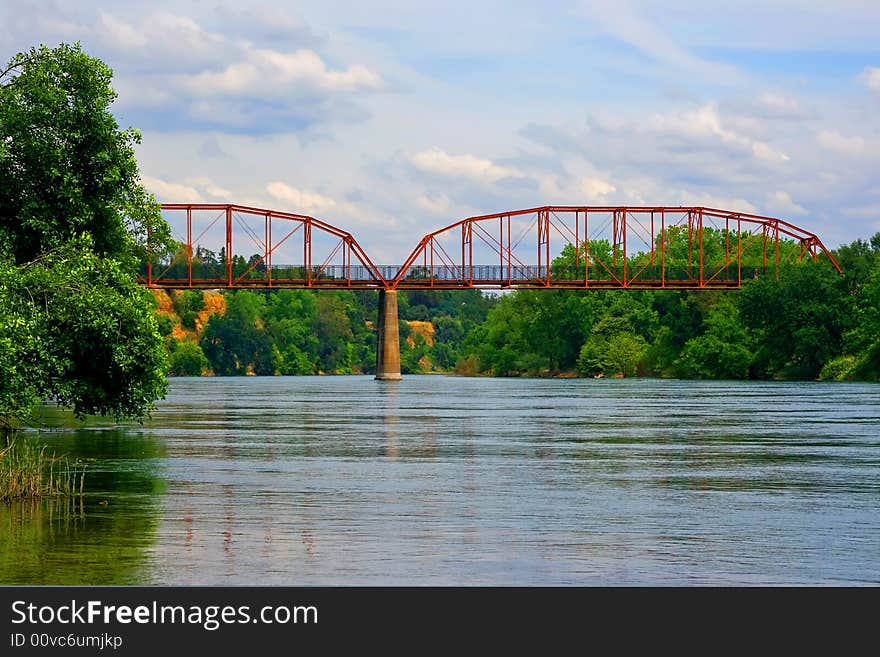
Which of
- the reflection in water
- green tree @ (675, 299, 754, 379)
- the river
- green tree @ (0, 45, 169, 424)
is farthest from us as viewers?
green tree @ (675, 299, 754, 379)

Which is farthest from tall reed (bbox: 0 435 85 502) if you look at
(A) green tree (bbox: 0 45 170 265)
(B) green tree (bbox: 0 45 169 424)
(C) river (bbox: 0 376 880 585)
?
(A) green tree (bbox: 0 45 170 265)

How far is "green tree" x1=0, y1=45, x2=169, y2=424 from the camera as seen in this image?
4203 centimetres

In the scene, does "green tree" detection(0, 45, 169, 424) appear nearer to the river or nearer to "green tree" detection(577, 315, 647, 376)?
the river

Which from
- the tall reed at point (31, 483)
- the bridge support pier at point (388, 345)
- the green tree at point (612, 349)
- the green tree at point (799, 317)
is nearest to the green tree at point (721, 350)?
the green tree at point (799, 317)

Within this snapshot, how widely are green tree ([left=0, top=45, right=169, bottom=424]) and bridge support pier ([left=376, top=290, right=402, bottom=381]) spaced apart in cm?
12727

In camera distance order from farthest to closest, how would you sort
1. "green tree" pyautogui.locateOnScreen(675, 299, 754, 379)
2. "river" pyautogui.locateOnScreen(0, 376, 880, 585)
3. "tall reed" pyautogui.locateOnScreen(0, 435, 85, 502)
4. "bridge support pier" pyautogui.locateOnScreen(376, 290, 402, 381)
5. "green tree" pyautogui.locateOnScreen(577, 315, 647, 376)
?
"green tree" pyautogui.locateOnScreen(577, 315, 647, 376)
"bridge support pier" pyautogui.locateOnScreen(376, 290, 402, 381)
"green tree" pyautogui.locateOnScreen(675, 299, 754, 379)
"tall reed" pyautogui.locateOnScreen(0, 435, 85, 502)
"river" pyautogui.locateOnScreen(0, 376, 880, 585)

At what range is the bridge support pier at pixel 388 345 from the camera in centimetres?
17788

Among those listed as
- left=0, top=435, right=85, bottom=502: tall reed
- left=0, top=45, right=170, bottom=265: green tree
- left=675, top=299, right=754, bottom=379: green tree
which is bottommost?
left=0, top=435, right=85, bottom=502: tall reed

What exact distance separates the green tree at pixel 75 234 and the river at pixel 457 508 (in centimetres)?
262

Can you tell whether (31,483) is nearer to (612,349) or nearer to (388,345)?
(388,345)

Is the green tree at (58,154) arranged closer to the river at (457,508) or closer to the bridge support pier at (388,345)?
the river at (457,508)

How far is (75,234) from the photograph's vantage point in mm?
46875

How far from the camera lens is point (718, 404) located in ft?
292
